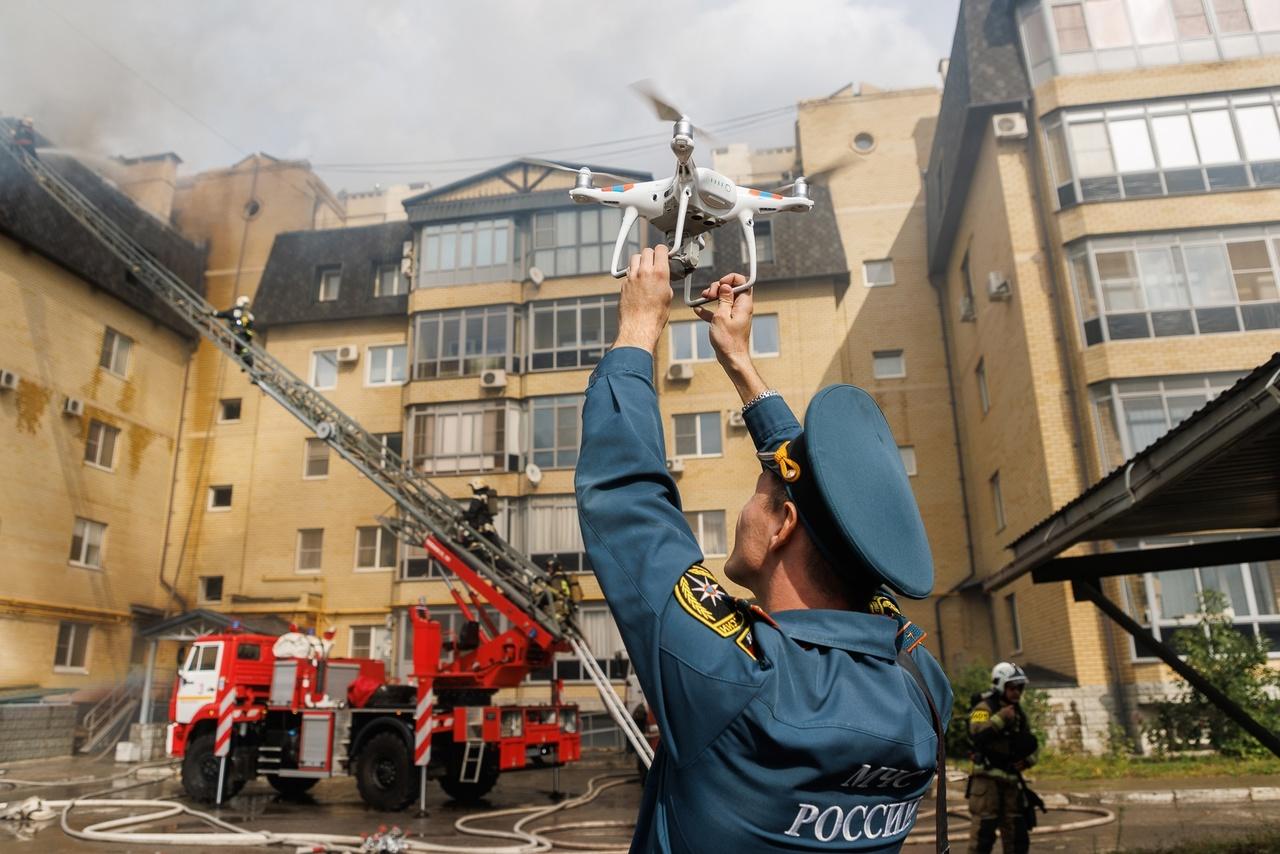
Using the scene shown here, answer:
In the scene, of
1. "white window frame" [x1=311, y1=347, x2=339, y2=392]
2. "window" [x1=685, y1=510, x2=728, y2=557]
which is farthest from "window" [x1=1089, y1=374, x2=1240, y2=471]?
"white window frame" [x1=311, y1=347, x2=339, y2=392]

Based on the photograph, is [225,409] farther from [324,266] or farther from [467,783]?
[467,783]

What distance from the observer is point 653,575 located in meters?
1.44

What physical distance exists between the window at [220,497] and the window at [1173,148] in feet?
88.1

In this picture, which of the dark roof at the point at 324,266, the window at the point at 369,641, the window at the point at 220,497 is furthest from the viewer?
the dark roof at the point at 324,266

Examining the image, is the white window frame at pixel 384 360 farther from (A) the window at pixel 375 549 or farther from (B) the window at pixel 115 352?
(B) the window at pixel 115 352

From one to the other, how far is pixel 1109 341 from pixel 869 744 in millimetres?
20307

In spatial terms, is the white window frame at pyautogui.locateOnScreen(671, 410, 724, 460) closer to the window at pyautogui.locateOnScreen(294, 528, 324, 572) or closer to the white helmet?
the window at pyautogui.locateOnScreen(294, 528, 324, 572)

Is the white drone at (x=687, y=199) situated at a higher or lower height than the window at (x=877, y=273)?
lower

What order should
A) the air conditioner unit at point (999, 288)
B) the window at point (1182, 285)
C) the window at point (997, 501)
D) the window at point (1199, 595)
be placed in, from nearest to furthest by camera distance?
the window at point (1199, 595)
the window at point (1182, 285)
the air conditioner unit at point (999, 288)
the window at point (997, 501)

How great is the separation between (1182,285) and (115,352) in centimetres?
2974

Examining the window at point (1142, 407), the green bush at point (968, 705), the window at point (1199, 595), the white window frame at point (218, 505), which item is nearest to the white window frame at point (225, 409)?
the white window frame at point (218, 505)

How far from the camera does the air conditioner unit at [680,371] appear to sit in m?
28.4

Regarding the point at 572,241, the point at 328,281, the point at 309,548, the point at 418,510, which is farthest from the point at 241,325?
the point at 328,281

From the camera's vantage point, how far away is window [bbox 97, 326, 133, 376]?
93.1ft
